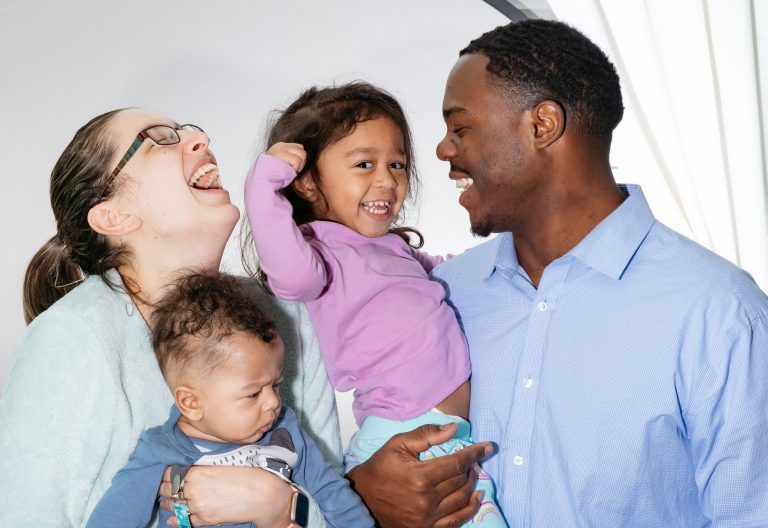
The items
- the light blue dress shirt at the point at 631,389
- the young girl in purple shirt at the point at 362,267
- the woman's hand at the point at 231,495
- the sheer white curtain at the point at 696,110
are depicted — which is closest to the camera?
the woman's hand at the point at 231,495

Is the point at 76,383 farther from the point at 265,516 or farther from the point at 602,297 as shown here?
the point at 602,297

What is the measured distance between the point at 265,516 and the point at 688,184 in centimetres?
233

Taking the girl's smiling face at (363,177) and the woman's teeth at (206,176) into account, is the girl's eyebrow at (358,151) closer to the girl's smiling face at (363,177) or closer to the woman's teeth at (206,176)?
the girl's smiling face at (363,177)

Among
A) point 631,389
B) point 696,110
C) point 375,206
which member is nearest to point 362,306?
point 375,206

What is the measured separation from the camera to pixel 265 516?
5.21ft

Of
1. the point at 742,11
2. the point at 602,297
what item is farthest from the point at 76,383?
the point at 742,11

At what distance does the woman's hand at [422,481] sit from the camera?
1.73 metres

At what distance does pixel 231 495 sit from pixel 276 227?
521 mm

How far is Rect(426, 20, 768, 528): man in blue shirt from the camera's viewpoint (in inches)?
65.6

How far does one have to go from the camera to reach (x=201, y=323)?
63.2 inches

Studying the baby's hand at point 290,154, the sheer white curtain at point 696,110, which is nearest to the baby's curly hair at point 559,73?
the baby's hand at point 290,154

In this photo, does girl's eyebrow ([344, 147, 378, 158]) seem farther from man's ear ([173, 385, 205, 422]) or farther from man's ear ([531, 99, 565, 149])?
man's ear ([173, 385, 205, 422])

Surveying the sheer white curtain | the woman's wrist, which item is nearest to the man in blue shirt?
the woman's wrist

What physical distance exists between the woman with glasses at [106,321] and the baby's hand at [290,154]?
0.47ft
